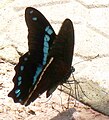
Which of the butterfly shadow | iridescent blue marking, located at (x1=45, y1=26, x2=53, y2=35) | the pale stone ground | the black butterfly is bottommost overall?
the butterfly shadow

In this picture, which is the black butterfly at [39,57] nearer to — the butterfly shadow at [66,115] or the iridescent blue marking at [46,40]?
the iridescent blue marking at [46,40]

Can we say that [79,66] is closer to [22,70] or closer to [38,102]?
[38,102]

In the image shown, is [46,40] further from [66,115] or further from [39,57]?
[66,115]

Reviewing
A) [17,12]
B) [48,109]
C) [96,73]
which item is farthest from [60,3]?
[48,109]

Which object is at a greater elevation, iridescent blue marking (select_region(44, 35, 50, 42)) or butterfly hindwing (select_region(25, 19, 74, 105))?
iridescent blue marking (select_region(44, 35, 50, 42))

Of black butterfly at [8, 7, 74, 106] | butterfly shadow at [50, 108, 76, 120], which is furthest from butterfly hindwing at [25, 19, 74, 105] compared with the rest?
butterfly shadow at [50, 108, 76, 120]

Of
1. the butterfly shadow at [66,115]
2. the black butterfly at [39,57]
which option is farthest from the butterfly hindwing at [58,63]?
the butterfly shadow at [66,115]

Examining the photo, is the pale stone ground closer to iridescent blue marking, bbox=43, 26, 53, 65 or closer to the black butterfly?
the black butterfly

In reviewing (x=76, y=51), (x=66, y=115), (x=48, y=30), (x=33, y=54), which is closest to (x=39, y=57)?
(x=33, y=54)
